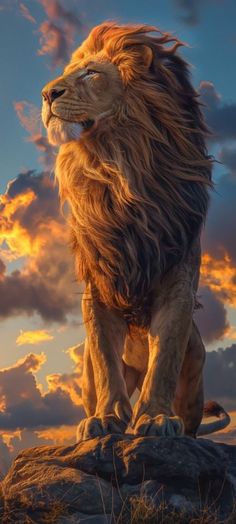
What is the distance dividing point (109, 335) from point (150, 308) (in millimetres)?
359

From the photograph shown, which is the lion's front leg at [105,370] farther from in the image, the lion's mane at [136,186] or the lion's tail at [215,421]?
the lion's tail at [215,421]

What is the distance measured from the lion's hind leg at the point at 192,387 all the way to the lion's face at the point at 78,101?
70.8 inches

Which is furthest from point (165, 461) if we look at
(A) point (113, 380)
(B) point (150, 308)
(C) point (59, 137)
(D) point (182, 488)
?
(C) point (59, 137)

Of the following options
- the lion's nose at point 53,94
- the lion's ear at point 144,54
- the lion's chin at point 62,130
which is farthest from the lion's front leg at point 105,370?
the lion's ear at point 144,54

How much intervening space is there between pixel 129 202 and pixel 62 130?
70cm

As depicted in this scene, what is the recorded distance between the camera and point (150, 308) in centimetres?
610

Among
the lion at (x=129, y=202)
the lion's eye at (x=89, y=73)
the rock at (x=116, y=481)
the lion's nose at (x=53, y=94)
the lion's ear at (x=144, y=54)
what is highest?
the lion's ear at (x=144, y=54)

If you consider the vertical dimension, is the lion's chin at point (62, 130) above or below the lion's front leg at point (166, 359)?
above

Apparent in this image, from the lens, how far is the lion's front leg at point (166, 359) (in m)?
5.41

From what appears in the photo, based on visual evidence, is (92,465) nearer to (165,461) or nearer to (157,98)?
(165,461)

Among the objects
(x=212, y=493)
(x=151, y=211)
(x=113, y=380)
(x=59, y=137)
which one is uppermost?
(x=59, y=137)

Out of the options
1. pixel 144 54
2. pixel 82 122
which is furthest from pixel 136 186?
pixel 144 54

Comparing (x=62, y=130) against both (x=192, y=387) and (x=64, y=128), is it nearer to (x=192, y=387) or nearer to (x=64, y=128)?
(x=64, y=128)

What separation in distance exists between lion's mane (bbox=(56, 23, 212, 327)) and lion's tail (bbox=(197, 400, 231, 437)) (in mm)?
1634
